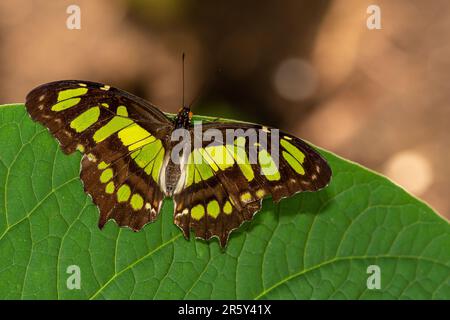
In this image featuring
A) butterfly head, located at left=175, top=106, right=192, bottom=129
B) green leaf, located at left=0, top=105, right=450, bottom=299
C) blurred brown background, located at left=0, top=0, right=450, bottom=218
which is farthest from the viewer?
blurred brown background, located at left=0, top=0, right=450, bottom=218

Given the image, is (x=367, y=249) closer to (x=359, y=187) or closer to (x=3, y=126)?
(x=359, y=187)

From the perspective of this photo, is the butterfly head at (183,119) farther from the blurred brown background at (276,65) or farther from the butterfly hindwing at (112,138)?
the blurred brown background at (276,65)

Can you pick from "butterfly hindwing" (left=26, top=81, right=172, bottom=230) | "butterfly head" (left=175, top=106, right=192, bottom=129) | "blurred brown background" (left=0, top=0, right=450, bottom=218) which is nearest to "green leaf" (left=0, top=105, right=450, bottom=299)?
"butterfly hindwing" (left=26, top=81, right=172, bottom=230)

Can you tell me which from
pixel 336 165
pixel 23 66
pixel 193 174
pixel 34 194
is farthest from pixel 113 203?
pixel 23 66

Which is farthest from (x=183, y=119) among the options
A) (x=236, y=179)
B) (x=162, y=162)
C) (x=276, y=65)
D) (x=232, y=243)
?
(x=276, y=65)

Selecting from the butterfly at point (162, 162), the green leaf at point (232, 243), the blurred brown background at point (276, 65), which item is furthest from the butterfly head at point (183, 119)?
the blurred brown background at point (276, 65)

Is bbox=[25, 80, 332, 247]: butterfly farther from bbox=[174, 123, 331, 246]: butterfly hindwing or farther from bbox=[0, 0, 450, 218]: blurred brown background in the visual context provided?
bbox=[0, 0, 450, 218]: blurred brown background
